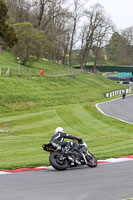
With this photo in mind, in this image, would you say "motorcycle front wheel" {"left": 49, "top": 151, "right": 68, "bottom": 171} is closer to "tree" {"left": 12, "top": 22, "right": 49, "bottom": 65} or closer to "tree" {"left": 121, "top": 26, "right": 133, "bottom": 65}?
"tree" {"left": 12, "top": 22, "right": 49, "bottom": 65}

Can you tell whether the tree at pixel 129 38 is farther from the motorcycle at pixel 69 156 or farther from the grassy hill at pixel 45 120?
the motorcycle at pixel 69 156

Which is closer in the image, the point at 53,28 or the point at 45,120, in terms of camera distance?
the point at 45,120

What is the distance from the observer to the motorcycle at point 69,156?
11947 millimetres

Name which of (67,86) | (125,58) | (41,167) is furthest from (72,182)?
(125,58)

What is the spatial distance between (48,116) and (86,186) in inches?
950

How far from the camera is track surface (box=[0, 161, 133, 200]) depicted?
29.5 ft

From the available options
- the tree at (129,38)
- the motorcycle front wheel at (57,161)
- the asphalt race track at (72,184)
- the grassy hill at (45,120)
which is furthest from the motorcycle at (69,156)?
the tree at (129,38)

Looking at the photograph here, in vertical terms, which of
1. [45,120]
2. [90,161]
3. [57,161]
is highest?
[57,161]

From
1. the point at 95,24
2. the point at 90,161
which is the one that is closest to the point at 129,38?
the point at 95,24

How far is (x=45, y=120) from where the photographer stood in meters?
32.0

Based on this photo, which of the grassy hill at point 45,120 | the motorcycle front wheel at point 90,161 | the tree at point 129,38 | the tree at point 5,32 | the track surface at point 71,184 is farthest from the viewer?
the tree at point 129,38

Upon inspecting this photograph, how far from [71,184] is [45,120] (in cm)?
2194

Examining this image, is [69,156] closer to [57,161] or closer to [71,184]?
[57,161]

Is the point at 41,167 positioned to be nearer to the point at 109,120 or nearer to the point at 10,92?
the point at 109,120
